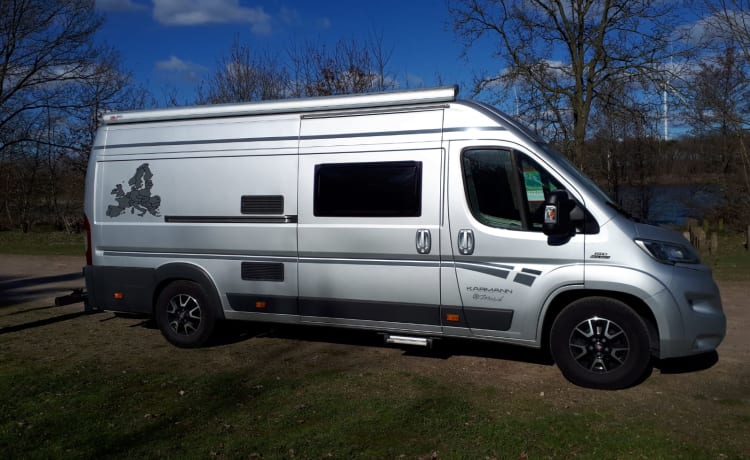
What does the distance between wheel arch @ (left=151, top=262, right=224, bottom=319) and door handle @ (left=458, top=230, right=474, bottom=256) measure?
2786 mm

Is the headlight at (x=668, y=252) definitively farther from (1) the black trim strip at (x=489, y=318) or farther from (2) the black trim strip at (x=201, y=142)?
(2) the black trim strip at (x=201, y=142)

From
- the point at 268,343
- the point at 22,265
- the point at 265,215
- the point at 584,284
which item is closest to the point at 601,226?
the point at 584,284

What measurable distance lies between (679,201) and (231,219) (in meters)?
20.4

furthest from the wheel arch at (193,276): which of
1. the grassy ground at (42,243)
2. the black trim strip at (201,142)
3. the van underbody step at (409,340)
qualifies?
the grassy ground at (42,243)

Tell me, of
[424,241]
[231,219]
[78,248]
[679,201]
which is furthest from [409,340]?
[679,201]

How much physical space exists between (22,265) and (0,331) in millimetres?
8322

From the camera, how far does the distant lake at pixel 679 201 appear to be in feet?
72.6

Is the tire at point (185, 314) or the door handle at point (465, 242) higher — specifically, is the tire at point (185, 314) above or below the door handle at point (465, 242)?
below

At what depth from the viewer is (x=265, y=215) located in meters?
6.76

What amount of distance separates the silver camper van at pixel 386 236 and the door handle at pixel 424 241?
0.07ft

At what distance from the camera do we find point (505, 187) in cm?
591

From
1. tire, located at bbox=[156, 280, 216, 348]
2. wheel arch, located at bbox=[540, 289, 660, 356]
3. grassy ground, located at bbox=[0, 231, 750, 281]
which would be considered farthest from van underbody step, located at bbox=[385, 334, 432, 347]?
grassy ground, located at bbox=[0, 231, 750, 281]

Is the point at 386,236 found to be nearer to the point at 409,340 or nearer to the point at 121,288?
the point at 409,340

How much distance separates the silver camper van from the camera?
18.4 feet
